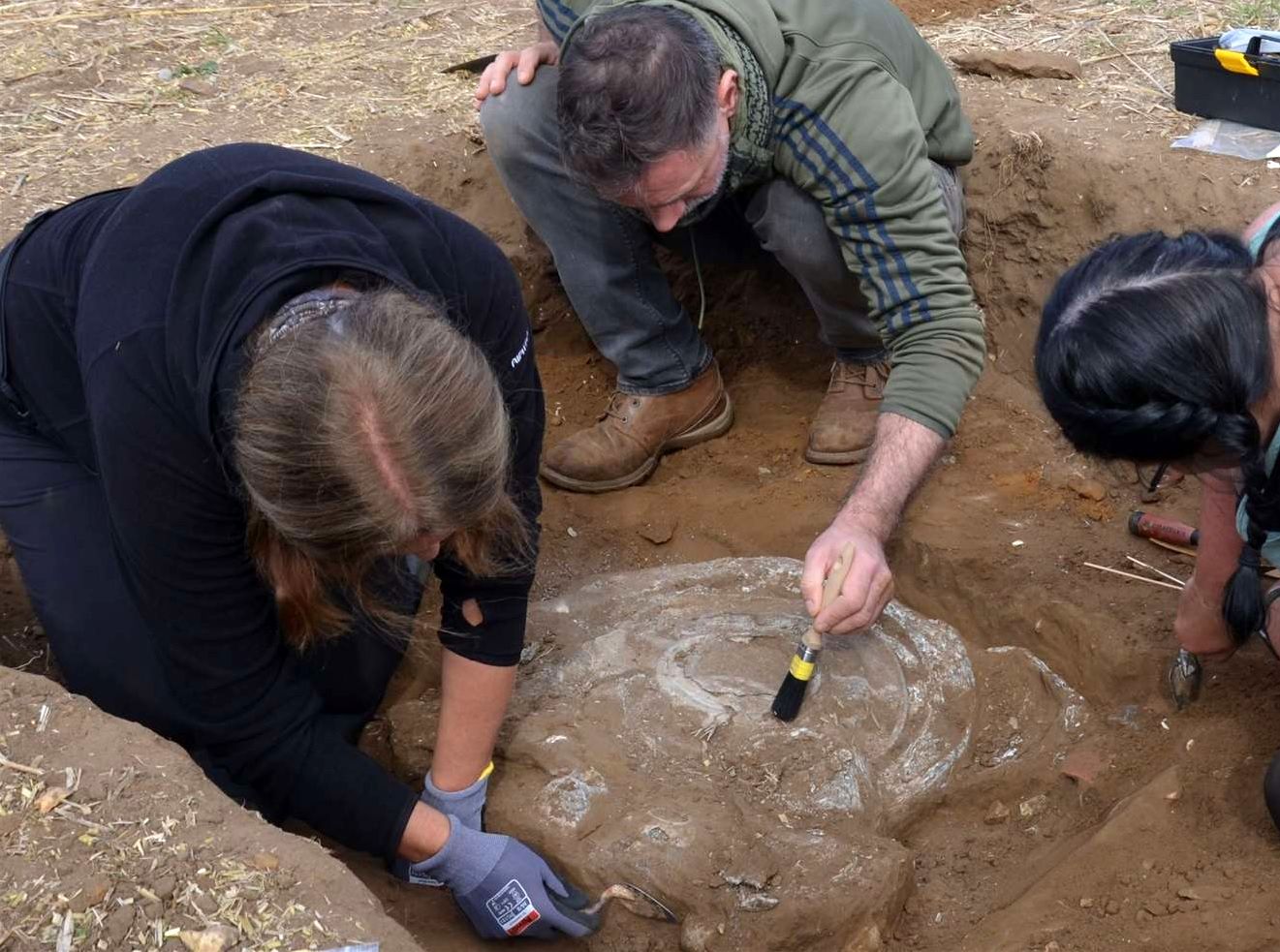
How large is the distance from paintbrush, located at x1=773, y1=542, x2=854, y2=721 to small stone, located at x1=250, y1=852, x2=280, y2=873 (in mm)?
1113

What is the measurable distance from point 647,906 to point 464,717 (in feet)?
1.57

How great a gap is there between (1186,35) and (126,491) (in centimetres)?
386

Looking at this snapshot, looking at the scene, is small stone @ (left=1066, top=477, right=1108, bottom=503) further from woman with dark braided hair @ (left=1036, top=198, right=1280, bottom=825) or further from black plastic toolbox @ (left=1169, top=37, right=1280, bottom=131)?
woman with dark braided hair @ (left=1036, top=198, right=1280, bottom=825)

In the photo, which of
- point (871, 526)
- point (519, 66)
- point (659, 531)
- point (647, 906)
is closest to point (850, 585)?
point (871, 526)

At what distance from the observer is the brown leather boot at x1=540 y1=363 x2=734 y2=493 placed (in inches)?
144

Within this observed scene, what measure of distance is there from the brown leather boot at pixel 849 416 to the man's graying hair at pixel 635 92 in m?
1.13

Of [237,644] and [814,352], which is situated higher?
[237,644]

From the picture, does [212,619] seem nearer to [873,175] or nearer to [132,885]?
[132,885]

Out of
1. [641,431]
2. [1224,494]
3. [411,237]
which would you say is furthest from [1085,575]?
[411,237]

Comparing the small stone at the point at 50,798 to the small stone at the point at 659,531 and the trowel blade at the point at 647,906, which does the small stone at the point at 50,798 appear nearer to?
the trowel blade at the point at 647,906

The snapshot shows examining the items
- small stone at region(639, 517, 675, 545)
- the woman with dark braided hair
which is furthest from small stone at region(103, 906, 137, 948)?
small stone at region(639, 517, 675, 545)

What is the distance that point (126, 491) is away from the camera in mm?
1946

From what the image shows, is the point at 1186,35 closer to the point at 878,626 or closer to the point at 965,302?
the point at 965,302

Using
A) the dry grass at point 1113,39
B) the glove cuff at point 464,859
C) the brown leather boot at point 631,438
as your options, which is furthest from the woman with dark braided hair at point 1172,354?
the dry grass at point 1113,39
